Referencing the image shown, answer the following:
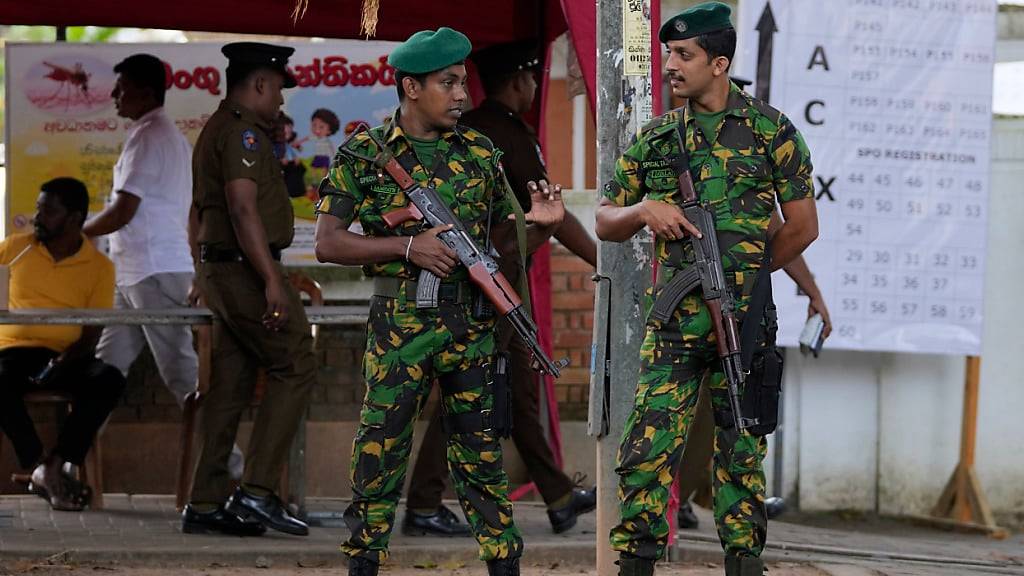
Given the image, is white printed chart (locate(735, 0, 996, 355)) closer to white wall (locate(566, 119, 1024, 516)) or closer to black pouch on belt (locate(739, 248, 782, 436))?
white wall (locate(566, 119, 1024, 516))

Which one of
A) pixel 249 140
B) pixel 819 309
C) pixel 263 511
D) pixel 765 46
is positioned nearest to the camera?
pixel 819 309

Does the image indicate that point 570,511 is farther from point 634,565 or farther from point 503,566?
point 634,565

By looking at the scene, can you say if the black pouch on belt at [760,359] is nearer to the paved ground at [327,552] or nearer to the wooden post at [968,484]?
the paved ground at [327,552]

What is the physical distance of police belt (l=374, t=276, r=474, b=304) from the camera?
4934mm

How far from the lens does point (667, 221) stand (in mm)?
4762

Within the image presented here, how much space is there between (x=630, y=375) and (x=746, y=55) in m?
3.02

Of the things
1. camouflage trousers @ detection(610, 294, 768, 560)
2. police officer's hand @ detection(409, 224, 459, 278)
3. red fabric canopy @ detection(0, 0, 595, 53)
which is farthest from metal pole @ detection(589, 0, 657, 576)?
red fabric canopy @ detection(0, 0, 595, 53)

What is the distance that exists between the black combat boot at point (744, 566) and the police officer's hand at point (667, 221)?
103cm


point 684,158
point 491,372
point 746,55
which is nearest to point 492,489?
point 491,372

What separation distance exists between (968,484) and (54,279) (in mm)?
4863

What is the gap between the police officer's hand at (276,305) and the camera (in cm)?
642

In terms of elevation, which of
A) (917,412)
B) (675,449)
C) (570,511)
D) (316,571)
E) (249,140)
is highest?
(249,140)

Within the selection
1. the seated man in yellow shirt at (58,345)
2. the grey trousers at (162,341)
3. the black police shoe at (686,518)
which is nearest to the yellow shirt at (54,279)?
the seated man in yellow shirt at (58,345)

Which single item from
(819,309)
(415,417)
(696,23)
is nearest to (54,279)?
(415,417)
